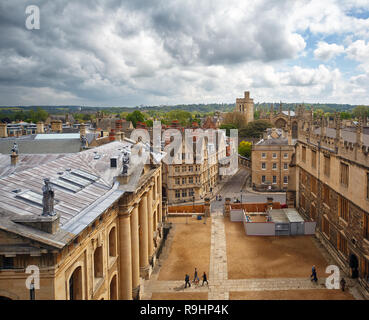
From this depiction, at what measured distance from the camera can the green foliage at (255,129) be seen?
110 meters

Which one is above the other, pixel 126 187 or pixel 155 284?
pixel 126 187

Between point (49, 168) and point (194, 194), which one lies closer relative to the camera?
point (49, 168)

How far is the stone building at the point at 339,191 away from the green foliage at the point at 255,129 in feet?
214

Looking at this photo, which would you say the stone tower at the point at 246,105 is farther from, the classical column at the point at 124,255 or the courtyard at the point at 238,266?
the classical column at the point at 124,255

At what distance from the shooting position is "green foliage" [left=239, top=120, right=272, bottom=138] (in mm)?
109688

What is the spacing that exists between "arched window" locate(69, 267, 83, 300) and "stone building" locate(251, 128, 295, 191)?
5382 centimetres

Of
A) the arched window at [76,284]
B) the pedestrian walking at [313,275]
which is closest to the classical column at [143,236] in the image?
the arched window at [76,284]

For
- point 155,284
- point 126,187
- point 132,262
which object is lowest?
point 155,284

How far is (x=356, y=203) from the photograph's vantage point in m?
26.9

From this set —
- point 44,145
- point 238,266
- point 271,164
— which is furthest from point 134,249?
point 271,164
